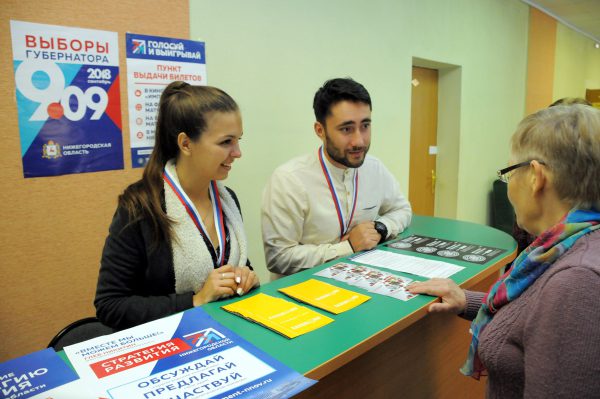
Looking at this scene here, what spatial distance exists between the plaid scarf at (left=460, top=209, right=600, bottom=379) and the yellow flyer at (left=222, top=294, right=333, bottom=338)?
447mm

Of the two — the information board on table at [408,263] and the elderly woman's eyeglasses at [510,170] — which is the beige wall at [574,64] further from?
the elderly woman's eyeglasses at [510,170]

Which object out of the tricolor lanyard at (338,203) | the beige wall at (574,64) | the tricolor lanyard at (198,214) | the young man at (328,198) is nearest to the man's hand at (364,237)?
the young man at (328,198)

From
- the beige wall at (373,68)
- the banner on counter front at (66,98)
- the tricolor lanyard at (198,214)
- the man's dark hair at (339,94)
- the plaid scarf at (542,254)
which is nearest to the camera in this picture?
the plaid scarf at (542,254)

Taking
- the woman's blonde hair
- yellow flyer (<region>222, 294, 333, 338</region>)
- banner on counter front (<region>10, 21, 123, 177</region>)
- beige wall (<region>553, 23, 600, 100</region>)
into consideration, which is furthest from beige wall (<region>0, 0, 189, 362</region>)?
beige wall (<region>553, 23, 600, 100</region>)

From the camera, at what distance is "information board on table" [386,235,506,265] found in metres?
1.76

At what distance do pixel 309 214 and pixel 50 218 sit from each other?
1222 millimetres

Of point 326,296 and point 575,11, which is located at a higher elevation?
point 575,11

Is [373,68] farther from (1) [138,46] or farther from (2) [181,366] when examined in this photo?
(2) [181,366]

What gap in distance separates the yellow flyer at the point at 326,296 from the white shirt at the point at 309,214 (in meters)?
0.57

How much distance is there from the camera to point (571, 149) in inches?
37.9

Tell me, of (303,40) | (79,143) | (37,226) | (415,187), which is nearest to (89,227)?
(37,226)

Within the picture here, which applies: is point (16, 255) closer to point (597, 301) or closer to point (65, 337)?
point (65, 337)

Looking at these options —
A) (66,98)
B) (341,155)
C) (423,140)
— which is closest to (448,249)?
(341,155)

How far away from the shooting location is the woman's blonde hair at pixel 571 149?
0.95m
